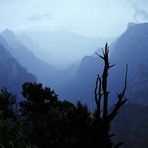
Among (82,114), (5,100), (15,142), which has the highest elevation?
(5,100)

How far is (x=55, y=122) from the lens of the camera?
4141 centimetres

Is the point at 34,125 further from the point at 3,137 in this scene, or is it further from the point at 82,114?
the point at 3,137

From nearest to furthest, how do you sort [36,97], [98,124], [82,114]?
[98,124]
[82,114]
[36,97]

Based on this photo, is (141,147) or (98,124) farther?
(141,147)

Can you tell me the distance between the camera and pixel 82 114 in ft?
152

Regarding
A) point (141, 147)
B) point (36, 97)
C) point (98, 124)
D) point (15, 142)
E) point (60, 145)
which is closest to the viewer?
point (98, 124)

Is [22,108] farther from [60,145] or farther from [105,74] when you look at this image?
[105,74]

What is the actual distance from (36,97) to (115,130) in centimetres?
14306

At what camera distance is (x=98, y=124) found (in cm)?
1602

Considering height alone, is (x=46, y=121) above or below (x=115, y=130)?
below

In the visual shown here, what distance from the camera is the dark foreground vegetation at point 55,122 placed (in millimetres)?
16094

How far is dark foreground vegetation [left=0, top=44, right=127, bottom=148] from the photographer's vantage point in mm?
16094

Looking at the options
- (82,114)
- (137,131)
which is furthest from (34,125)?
(137,131)

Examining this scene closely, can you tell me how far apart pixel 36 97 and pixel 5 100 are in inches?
172
